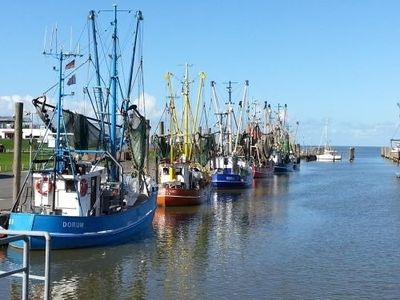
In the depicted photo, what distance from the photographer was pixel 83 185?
2738 cm

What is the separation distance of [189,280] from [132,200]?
12.9m

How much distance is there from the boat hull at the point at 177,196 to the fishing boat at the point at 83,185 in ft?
37.7

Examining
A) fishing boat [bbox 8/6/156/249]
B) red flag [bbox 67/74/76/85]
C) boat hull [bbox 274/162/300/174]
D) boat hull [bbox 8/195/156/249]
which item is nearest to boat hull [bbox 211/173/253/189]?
fishing boat [bbox 8/6/156/249]

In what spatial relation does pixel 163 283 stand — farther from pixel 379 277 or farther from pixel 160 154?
pixel 160 154

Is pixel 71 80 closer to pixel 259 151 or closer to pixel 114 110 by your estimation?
pixel 114 110

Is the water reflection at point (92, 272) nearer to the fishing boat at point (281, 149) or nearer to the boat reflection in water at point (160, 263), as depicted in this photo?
Answer: the boat reflection in water at point (160, 263)

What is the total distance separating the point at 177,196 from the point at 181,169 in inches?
95.8

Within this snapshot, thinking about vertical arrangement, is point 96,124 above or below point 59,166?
above

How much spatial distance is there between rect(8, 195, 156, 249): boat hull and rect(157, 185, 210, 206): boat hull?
15276 mm

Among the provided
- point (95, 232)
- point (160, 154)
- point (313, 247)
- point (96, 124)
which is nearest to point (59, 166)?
point (95, 232)

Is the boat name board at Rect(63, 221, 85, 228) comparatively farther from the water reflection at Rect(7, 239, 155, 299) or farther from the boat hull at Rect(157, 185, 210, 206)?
the boat hull at Rect(157, 185, 210, 206)

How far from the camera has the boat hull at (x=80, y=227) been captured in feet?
81.5

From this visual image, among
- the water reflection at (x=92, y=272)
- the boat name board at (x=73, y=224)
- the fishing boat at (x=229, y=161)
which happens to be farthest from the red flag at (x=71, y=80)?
the fishing boat at (x=229, y=161)

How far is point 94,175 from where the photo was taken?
28.5m
